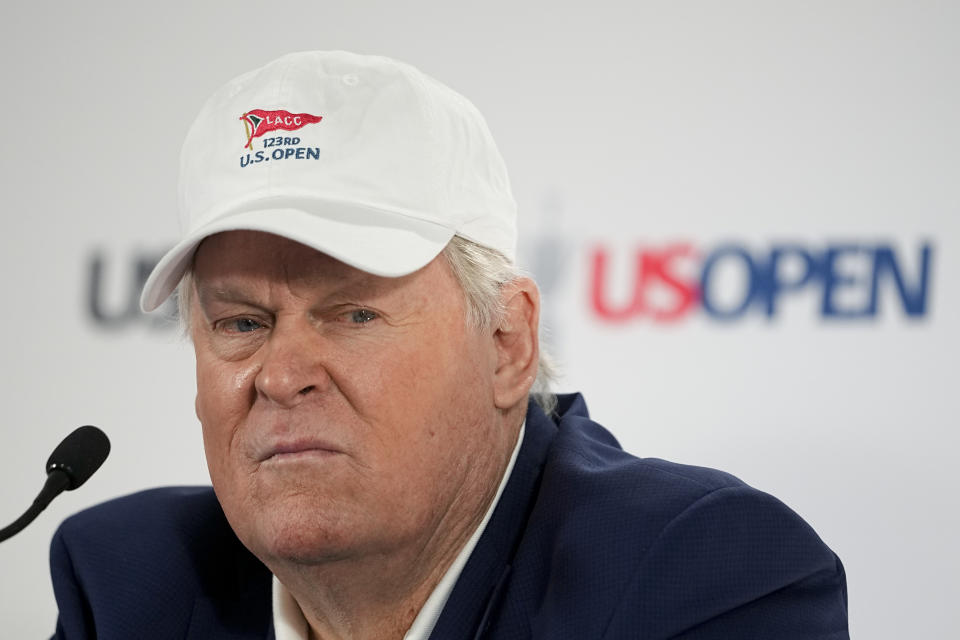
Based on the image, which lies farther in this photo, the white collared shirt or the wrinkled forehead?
the white collared shirt

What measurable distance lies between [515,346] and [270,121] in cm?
41

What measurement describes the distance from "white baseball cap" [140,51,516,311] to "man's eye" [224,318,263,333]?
3.9 inches

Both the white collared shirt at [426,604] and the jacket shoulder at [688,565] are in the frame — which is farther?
the white collared shirt at [426,604]

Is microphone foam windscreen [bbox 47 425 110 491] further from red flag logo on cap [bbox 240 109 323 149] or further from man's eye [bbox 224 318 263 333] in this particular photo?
red flag logo on cap [bbox 240 109 323 149]

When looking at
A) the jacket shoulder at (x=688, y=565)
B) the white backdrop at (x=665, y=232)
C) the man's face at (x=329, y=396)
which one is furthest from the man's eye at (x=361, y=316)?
the white backdrop at (x=665, y=232)

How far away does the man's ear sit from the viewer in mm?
1369

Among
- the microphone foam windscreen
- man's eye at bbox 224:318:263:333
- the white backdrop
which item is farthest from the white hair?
the white backdrop

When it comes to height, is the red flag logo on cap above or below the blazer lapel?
above

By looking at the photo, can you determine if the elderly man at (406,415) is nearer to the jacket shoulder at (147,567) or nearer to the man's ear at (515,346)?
the man's ear at (515,346)

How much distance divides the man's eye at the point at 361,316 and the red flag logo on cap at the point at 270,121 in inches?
8.9

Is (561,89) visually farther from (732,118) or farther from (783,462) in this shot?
(783,462)

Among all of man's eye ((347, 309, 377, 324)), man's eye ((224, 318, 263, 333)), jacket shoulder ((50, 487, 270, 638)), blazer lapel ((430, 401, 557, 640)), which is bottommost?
jacket shoulder ((50, 487, 270, 638))

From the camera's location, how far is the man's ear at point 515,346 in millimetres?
1369

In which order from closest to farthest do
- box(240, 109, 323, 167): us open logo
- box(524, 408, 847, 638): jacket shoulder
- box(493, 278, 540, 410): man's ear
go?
box(524, 408, 847, 638): jacket shoulder
box(240, 109, 323, 167): us open logo
box(493, 278, 540, 410): man's ear
